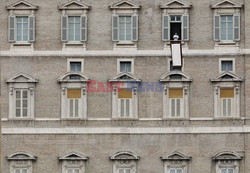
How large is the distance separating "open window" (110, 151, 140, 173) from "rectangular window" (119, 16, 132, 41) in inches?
246

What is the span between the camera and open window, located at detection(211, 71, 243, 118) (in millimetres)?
43188

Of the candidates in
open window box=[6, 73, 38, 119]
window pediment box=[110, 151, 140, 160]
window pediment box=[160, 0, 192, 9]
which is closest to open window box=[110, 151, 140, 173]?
window pediment box=[110, 151, 140, 160]

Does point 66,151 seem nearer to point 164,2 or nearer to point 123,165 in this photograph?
point 123,165

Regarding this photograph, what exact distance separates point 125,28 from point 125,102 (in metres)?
4.05

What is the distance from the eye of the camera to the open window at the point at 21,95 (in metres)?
43.4

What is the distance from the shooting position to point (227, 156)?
4281 centimetres

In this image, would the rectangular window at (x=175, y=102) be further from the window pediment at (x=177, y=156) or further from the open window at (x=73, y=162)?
the open window at (x=73, y=162)

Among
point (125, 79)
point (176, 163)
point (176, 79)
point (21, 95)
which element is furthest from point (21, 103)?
point (176, 163)

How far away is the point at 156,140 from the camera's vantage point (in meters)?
43.2

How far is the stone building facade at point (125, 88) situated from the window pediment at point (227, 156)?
0.05m

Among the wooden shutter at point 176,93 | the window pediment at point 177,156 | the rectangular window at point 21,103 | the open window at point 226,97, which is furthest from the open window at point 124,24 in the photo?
the window pediment at point 177,156

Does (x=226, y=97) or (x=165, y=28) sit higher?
(x=165, y=28)

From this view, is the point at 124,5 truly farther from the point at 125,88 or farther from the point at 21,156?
the point at 21,156

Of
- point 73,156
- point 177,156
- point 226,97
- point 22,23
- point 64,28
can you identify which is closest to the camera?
point 177,156
